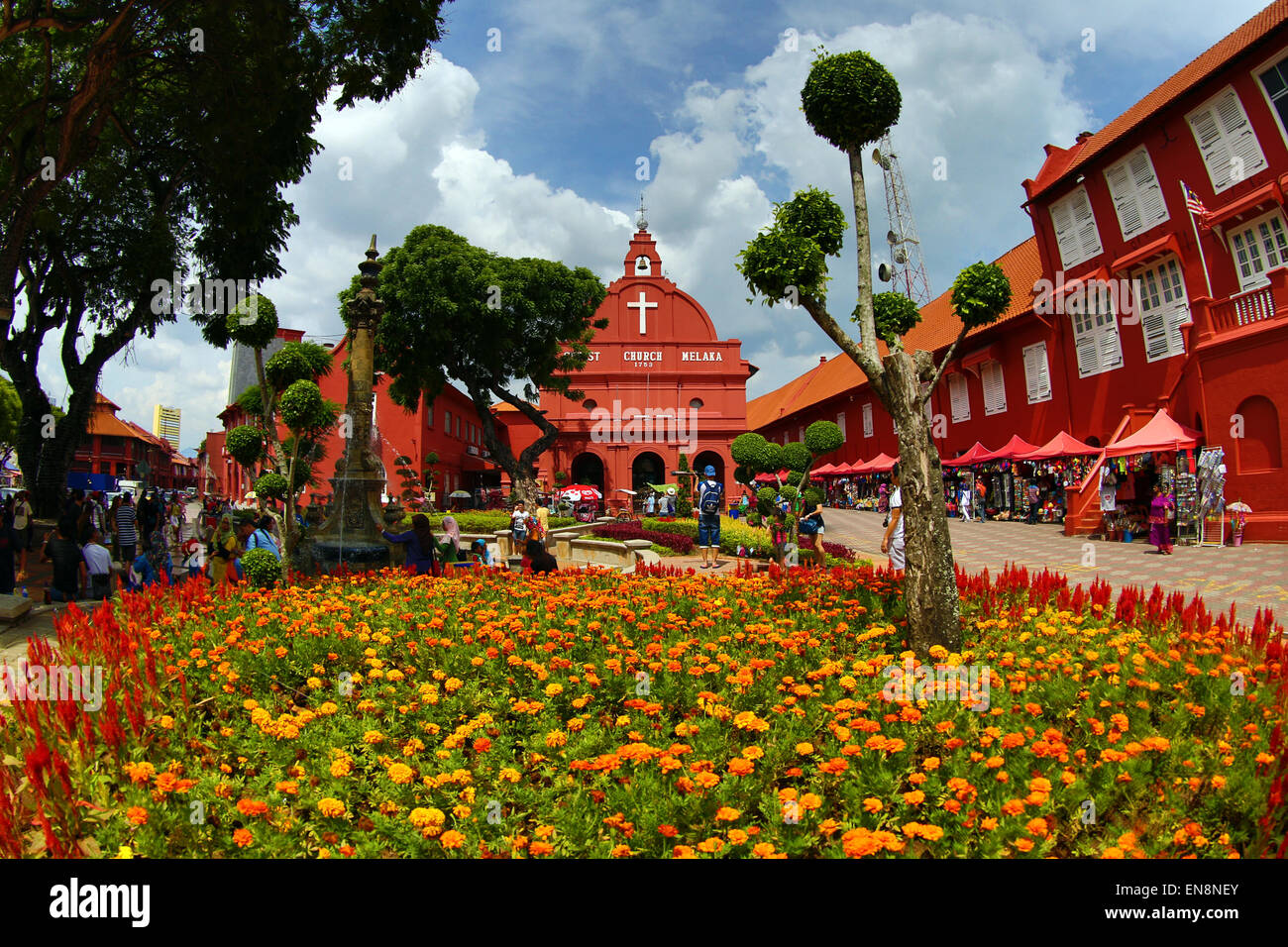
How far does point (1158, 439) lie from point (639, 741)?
1730cm

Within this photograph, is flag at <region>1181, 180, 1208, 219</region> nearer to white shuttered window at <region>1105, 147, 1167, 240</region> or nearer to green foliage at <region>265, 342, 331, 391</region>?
white shuttered window at <region>1105, 147, 1167, 240</region>

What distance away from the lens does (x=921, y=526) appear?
14.5 ft

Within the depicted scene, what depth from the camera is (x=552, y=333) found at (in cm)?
2648

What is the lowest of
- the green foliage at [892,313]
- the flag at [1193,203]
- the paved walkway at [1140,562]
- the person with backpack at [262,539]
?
the paved walkway at [1140,562]

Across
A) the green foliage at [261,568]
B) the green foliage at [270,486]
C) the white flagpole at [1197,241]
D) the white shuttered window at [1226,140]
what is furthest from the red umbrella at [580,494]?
the green foliage at [261,568]

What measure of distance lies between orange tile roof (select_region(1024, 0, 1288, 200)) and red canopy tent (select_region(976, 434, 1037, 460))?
7690 millimetres

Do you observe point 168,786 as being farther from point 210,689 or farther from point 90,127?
point 90,127

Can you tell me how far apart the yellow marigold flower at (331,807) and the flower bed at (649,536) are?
13.6 metres

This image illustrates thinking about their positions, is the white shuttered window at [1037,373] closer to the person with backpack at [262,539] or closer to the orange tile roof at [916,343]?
the orange tile roof at [916,343]

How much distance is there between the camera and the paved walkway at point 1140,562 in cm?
839

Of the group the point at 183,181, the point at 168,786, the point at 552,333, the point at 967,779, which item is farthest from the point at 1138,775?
the point at 552,333

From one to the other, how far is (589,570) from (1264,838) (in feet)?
19.3

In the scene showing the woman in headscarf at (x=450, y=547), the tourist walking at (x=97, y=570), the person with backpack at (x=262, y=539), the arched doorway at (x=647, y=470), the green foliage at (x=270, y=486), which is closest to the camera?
the person with backpack at (x=262, y=539)

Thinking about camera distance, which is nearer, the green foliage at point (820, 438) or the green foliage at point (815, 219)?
the green foliage at point (815, 219)
